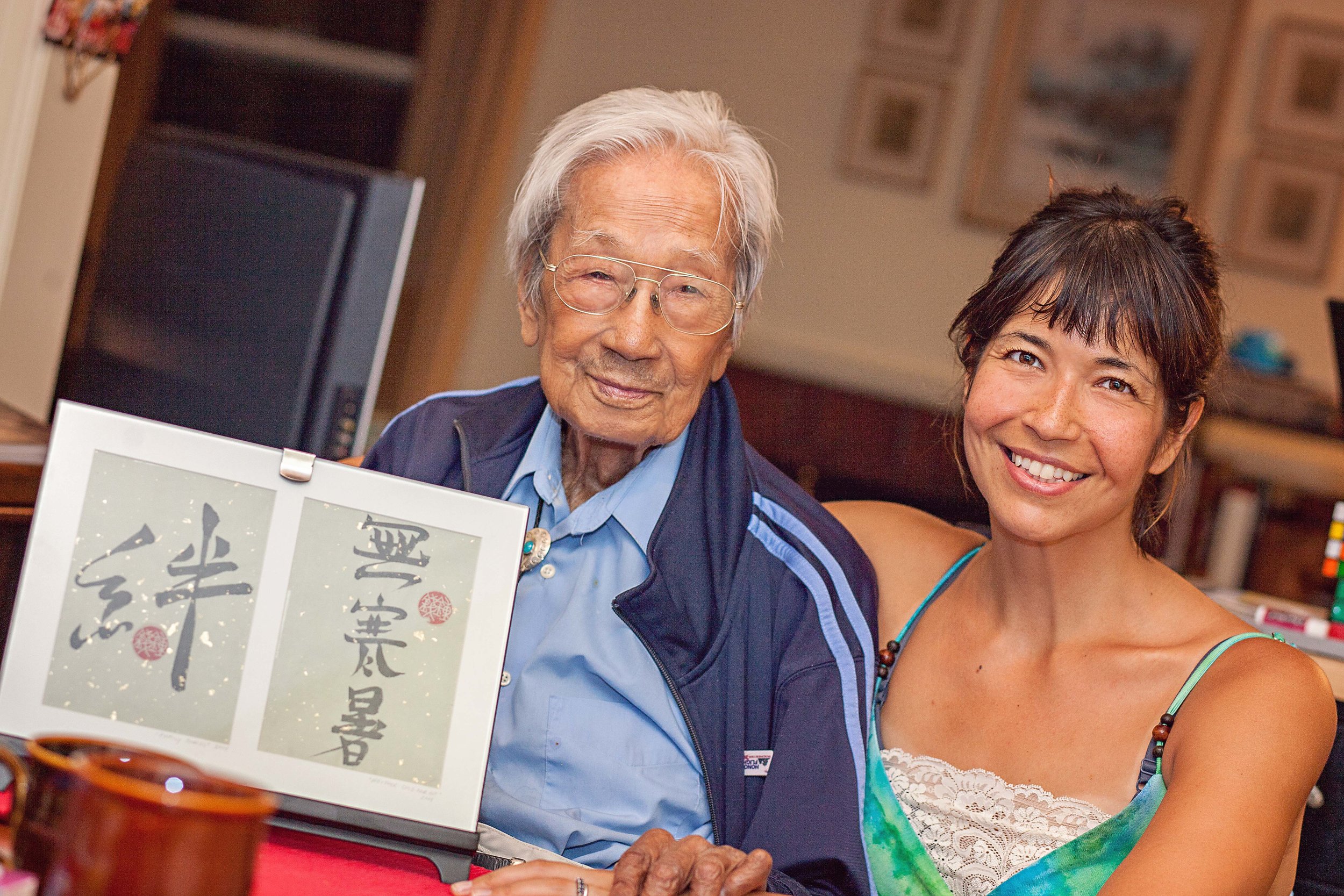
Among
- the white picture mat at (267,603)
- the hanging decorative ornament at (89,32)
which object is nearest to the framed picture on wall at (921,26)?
the hanging decorative ornament at (89,32)

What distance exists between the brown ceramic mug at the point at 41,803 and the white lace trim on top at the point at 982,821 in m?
0.98

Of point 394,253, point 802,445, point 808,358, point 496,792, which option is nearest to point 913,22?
point 808,358

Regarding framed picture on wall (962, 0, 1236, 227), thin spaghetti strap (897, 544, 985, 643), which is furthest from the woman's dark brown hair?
framed picture on wall (962, 0, 1236, 227)

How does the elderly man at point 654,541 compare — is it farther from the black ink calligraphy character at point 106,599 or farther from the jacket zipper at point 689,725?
the black ink calligraphy character at point 106,599

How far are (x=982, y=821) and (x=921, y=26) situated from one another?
153 inches

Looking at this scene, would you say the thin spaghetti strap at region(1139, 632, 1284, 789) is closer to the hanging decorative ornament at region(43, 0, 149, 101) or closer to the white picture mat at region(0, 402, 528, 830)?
the white picture mat at region(0, 402, 528, 830)

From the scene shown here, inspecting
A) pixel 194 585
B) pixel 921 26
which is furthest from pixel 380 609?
pixel 921 26

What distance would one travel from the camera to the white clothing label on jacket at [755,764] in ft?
4.41

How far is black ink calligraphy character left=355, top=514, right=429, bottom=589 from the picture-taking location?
1019 millimetres

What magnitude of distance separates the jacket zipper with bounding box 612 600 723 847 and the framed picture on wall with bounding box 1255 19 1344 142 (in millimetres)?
4170

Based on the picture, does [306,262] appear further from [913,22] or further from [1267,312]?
[1267,312]

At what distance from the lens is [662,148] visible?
Result: 1463mm

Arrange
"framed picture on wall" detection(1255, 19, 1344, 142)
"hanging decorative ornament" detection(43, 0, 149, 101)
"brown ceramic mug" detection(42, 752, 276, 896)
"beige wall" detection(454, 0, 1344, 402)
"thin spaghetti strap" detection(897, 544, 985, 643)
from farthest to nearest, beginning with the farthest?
"beige wall" detection(454, 0, 1344, 402) < "framed picture on wall" detection(1255, 19, 1344, 142) < "hanging decorative ornament" detection(43, 0, 149, 101) < "thin spaghetti strap" detection(897, 544, 985, 643) < "brown ceramic mug" detection(42, 752, 276, 896)

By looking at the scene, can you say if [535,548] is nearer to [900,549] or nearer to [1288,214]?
[900,549]
